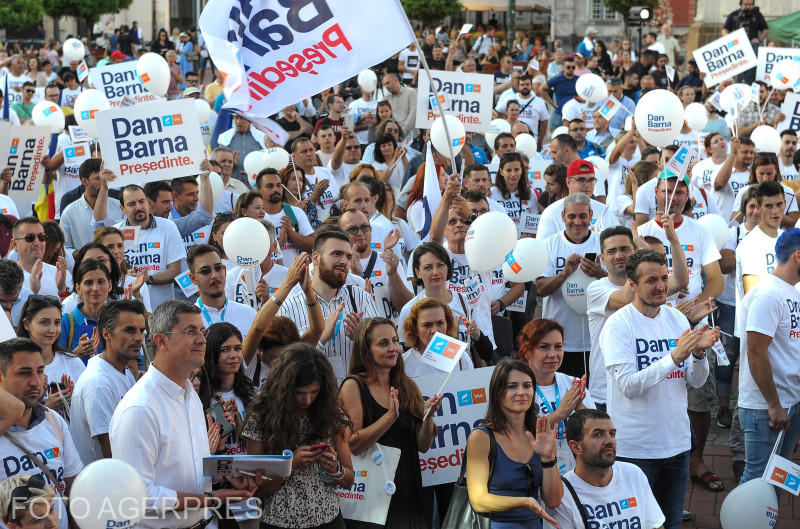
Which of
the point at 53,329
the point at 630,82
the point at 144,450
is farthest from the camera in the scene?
the point at 630,82

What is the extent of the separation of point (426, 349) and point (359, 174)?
13.5 feet

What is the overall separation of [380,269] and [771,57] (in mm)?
9017

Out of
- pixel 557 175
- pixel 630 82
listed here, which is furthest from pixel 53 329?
pixel 630 82

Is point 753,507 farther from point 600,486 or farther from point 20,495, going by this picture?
point 20,495

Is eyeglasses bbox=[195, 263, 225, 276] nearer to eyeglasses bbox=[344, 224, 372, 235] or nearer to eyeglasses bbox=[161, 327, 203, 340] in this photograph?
eyeglasses bbox=[344, 224, 372, 235]

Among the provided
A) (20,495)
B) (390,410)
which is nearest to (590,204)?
(390,410)

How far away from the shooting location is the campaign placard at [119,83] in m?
13.2

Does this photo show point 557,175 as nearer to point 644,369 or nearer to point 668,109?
point 668,109

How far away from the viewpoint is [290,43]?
7254mm

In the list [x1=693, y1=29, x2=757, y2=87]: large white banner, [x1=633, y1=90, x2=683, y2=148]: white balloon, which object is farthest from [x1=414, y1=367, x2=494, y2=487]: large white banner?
[x1=693, y1=29, x2=757, y2=87]: large white banner

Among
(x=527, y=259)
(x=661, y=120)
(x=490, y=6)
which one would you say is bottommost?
(x=527, y=259)

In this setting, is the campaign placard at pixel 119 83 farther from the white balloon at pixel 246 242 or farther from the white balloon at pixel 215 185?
the white balloon at pixel 246 242

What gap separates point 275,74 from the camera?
7.26 metres

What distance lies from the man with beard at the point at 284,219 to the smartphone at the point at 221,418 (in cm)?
355
